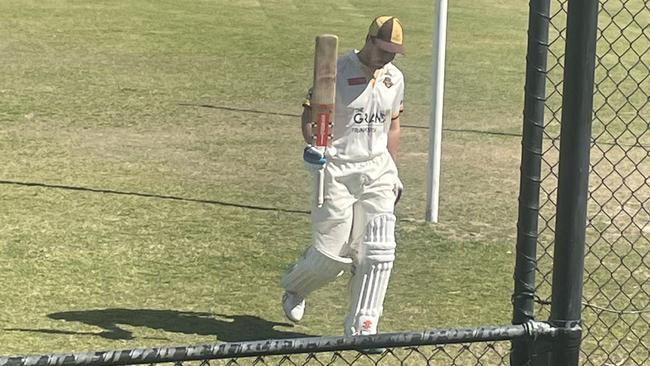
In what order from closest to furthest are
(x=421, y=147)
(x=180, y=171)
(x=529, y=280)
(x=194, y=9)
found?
(x=529, y=280)
(x=180, y=171)
(x=421, y=147)
(x=194, y=9)

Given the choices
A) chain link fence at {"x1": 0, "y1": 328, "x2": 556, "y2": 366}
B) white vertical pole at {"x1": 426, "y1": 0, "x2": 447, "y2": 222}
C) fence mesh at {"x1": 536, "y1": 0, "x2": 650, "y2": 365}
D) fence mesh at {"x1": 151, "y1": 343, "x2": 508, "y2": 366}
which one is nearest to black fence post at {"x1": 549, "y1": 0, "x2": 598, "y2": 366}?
chain link fence at {"x1": 0, "y1": 328, "x2": 556, "y2": 366}

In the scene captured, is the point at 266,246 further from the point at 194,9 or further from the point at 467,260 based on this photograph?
the point at 194,9

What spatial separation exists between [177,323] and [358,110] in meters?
1.67

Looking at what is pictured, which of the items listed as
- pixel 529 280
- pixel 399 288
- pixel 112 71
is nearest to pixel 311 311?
pixel 399 288

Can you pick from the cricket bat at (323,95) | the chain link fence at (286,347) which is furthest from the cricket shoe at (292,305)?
the chain link fence at (286,347)

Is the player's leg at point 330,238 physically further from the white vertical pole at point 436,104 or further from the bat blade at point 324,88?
the white vertical pole at point 436,104

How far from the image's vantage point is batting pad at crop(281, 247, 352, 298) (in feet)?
19.5

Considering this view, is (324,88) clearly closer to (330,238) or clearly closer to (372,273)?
(330,238)

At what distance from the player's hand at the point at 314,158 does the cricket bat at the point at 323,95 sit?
3 centimetres

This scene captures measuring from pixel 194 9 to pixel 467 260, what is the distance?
1482 cm

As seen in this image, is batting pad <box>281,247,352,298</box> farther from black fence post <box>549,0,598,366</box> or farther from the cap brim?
black fence post <box>549,0,598,366</box>

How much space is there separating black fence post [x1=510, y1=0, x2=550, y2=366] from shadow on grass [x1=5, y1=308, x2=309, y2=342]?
7.96ft

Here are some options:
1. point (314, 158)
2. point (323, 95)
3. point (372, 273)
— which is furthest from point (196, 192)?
point (323, 95)

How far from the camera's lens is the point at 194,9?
853 inches
